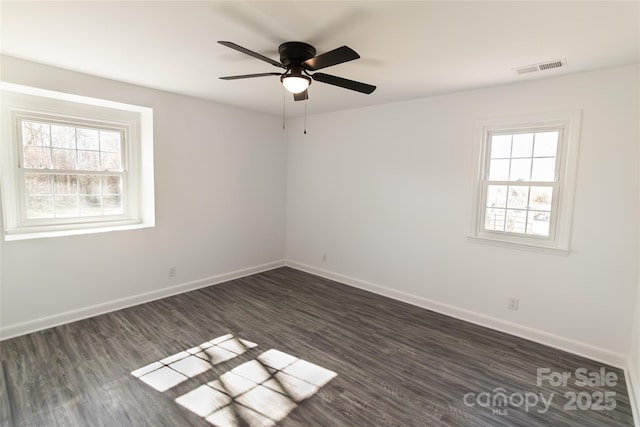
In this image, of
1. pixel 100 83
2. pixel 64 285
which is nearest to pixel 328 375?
pixel 64 285

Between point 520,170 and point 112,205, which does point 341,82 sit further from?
point 112,205

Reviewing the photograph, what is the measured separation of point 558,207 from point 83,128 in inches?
193

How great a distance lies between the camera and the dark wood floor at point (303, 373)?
6.59 ft

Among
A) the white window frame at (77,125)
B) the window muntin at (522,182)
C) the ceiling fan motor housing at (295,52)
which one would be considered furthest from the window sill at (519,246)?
the white window frame at (77,125)

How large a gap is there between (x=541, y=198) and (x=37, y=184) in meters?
5.00

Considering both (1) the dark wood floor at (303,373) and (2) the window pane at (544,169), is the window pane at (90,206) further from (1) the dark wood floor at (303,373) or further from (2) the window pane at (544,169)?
(2) the window pane at (544,169)

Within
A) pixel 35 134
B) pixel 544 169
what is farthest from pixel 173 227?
pixel 544 169

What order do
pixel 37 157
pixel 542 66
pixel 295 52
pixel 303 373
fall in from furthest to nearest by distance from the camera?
pixel 37 157, pixel 542 66, pixel 303 373, pixel 295 52

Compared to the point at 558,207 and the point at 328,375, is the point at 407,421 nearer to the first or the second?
the point at 328,375

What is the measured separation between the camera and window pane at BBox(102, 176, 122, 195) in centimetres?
360

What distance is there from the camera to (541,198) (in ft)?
9.82

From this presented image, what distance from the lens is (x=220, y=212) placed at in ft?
14.3

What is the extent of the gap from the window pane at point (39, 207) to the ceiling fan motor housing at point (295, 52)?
2896 mm

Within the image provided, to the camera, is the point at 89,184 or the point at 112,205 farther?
the point at 112,205
